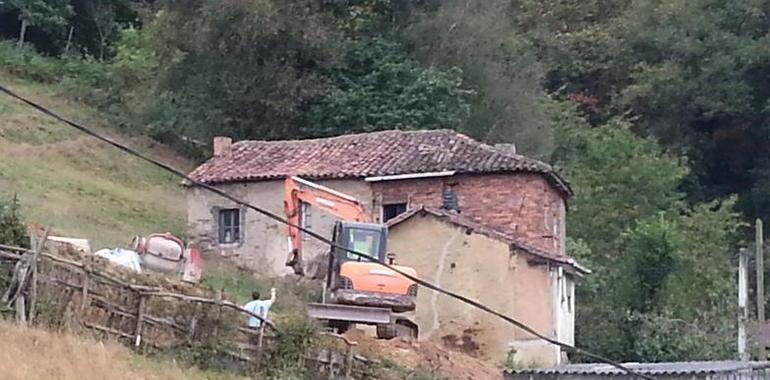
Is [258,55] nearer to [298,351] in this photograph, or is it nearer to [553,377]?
[553,377]

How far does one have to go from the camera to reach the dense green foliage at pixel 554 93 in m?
41.7

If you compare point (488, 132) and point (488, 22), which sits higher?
point (488, 22)

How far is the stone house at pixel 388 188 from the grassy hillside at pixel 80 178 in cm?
237

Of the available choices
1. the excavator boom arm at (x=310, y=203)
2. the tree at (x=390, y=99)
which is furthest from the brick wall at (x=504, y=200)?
the tree at (x=390, y=99)

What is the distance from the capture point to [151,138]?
172ft

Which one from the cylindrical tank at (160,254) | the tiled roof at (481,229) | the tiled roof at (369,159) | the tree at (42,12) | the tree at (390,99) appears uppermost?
the tree at (42,12)

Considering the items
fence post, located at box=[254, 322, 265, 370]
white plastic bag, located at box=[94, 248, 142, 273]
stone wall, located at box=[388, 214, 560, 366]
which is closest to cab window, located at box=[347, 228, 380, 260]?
white plastic bag, located at box=[94, 248, 142, 273]

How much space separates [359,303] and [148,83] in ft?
90.9

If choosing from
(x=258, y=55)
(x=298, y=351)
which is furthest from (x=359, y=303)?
(x=258, y=55)

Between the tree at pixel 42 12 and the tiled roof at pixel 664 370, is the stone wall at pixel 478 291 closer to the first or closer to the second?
the tiled roof at pixel 664 370

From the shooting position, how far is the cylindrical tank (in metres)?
31.5

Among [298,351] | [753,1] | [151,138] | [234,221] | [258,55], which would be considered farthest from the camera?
[753,1]

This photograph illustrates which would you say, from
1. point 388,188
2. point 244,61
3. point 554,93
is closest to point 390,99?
point 244,61

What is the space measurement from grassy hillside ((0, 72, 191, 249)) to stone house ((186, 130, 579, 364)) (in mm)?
2365
